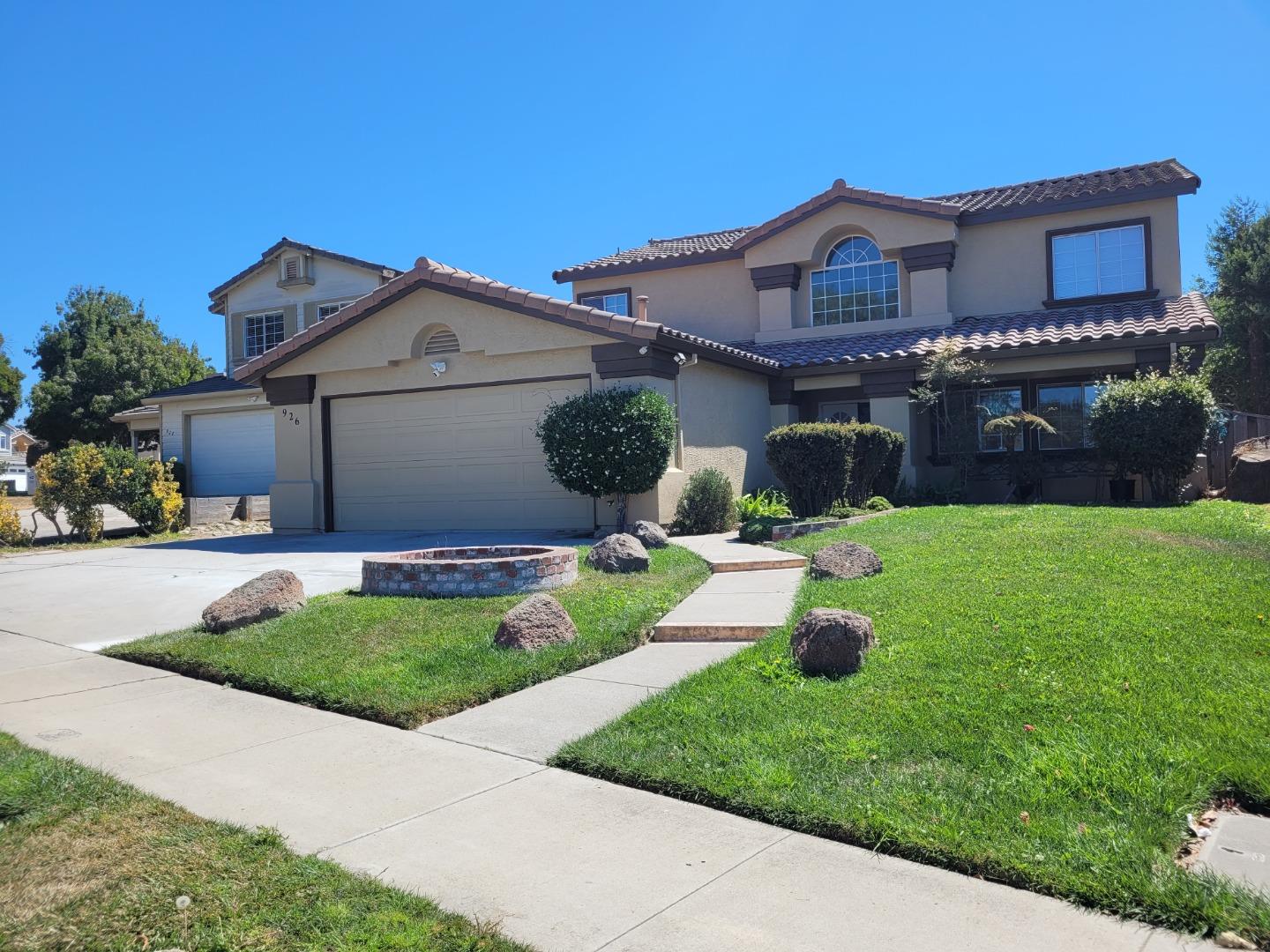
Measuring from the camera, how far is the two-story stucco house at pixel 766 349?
53.9 feet

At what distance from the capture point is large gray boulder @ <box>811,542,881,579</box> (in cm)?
935

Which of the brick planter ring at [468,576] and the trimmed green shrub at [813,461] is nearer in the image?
the brick planter ring at [468,576]

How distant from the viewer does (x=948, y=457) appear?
729 inches

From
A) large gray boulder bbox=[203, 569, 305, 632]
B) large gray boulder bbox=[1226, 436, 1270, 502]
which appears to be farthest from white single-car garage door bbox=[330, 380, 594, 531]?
large gray boulder bbox=[1226, 436, 1270, 502]

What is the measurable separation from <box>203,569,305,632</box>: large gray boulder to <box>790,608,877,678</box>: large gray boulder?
5.09 meters

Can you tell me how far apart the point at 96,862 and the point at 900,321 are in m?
18.9

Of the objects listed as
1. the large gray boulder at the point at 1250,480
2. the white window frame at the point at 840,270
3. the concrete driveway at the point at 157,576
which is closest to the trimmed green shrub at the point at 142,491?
the concrete driveway at the point at 157,576

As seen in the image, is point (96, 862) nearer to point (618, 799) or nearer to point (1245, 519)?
point (618, 799)

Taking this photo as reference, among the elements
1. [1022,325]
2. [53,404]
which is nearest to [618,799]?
[1022,325]

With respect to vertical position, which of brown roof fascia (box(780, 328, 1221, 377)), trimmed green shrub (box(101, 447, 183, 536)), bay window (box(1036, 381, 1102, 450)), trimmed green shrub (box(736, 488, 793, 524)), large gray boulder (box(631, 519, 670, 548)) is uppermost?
brown roof fascia (box(780, 328, 1221, 377))

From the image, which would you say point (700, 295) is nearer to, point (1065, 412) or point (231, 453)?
point (1065, 412)

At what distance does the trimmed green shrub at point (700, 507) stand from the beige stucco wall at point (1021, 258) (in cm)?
786

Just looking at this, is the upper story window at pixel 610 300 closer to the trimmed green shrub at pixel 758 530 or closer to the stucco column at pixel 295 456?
the stucco column at pixel 295 456

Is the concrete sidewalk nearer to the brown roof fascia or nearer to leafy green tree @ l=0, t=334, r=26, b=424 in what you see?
the brown roof fascia
